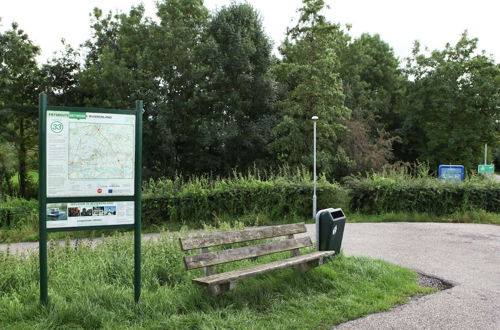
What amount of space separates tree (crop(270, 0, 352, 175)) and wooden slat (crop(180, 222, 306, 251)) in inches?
665

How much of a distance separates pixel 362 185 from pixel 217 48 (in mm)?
15801

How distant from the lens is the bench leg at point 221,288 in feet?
15.4

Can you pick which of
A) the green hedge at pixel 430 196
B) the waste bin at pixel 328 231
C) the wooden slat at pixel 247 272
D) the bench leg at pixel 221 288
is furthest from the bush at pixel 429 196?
the bench leg at pixel 221 288

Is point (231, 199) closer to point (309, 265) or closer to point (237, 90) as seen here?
point (309, 265)

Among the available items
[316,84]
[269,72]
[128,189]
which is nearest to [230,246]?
[128,189]

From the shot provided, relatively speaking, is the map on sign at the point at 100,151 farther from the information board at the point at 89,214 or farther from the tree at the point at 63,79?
the tree at the point at 63,79

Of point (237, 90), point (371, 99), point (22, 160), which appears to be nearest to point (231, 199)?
point (237, 90)

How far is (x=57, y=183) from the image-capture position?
4.57 metres

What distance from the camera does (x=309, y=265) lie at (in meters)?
5.98

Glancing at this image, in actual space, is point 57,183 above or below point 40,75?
below

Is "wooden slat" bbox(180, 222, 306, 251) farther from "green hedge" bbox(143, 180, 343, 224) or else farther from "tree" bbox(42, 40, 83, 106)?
"tree" bbox(42, 40, 83, 106)

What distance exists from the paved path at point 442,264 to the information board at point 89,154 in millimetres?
2858

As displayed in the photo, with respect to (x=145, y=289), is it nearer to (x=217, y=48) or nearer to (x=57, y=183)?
(x=57, y=183)

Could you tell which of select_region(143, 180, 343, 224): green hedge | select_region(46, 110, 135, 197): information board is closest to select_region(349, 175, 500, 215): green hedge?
select_region(143, 180, 343, 224): green hedge
